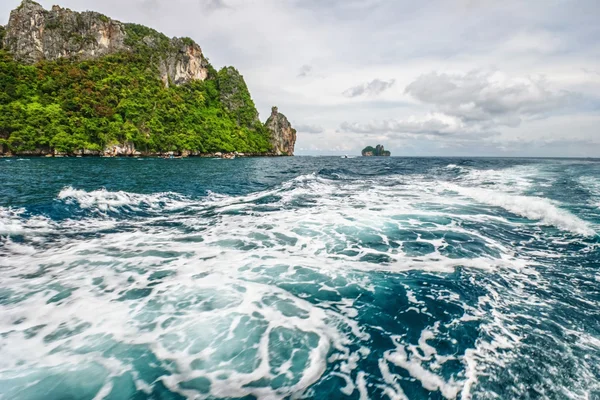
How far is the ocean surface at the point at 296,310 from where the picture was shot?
3.45 meters

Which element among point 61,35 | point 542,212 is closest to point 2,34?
point 61,35

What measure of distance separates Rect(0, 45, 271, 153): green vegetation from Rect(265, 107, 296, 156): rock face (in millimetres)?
27155

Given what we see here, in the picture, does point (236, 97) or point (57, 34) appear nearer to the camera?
point (57, 34)

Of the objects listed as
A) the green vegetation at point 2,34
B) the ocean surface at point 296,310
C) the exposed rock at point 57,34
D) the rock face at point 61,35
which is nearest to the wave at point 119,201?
the ocean surface at point 296,310

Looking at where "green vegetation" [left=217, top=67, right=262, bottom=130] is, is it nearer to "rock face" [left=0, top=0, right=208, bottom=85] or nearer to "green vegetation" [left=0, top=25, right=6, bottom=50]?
"rock face" [left=0, top=0, right=208, bottom=85]

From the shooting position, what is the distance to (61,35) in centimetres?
7700

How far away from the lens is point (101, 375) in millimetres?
3527

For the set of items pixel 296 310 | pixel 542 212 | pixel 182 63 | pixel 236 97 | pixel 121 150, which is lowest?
pixel 296 310

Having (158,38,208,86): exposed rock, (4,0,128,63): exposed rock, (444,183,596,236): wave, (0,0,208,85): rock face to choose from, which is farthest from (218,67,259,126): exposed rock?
(444,183,596,236): wave

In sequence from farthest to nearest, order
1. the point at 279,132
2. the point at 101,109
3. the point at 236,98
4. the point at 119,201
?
the point at 279,132
the point at 236,98
the point at 101,109
the point at 119,201

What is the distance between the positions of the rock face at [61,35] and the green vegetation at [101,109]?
3441 mm

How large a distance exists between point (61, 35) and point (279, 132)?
79876 millimetres

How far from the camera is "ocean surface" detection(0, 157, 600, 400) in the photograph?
3449 millimetres

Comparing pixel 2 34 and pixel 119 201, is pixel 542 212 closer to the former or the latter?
pixel 119 201
